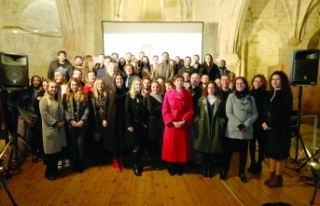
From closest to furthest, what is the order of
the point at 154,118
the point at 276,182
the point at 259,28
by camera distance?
the point at 276,182 < the point at 154,118 < the point at 259,28

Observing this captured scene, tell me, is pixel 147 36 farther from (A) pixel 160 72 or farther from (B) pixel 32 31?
(B) pixel 32 31

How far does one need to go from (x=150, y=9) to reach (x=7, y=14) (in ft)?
34.9

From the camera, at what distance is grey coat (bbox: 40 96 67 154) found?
3064 mm

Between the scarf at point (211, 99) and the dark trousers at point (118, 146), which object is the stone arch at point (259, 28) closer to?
the scarf at point (211, 99)

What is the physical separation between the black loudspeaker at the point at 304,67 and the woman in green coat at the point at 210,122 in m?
1.39

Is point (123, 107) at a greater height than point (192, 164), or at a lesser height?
greater

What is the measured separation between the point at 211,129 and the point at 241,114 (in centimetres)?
46

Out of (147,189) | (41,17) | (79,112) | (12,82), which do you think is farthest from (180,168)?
(41,17)

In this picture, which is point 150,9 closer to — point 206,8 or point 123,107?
point 206,8

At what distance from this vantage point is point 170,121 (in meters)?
3.24

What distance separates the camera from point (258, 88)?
11.5 ft

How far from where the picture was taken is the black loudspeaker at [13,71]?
3.43 meters

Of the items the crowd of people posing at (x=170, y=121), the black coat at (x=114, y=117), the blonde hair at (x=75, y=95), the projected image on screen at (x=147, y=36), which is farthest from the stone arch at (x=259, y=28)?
the blonde hair at (x=75, y=95)

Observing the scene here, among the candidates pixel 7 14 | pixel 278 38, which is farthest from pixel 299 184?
pixel 7 14
